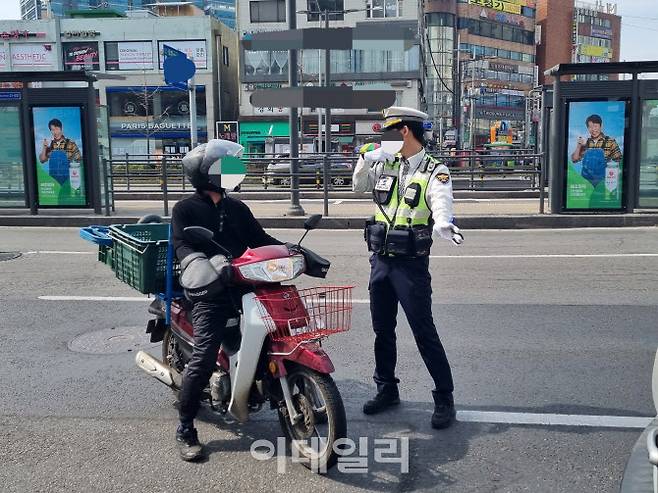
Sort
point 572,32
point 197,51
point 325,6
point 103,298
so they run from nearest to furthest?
1. point 103,298
2. point 325,6
3. point 197,51
4. point 572,32

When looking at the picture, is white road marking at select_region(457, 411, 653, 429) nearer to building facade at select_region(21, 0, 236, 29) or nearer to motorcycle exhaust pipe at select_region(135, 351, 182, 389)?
motorcycle exhaust pipe at select_region(135, 351, 182, 389)

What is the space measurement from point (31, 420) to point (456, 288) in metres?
5.05

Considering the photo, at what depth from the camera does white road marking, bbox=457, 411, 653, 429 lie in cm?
417

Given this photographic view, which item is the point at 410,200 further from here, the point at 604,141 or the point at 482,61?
the point at 482,61

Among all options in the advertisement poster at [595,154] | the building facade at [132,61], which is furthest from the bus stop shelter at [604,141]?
the building facade at [132,61]

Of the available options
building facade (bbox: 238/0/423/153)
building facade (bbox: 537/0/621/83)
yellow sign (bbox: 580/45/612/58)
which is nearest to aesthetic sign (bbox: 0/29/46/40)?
building facade (bbox: 238/0/423/153)

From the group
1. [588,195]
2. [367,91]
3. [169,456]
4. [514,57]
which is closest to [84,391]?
[169,456]

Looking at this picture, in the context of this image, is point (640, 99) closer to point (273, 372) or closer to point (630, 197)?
point (630, 197)

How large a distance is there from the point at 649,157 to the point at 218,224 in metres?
12.1

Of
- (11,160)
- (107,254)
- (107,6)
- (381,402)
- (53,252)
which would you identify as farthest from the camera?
(107,6)

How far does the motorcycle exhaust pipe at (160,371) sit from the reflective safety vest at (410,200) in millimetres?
1621

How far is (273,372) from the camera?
144 inches

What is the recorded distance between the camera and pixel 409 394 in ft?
15.5

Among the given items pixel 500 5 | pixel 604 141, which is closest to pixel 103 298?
pixel 604 141
